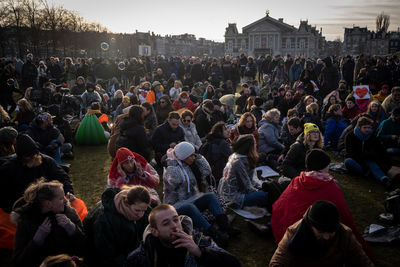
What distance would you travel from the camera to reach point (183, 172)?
453 centimetres

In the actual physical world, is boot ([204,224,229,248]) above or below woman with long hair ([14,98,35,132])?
below

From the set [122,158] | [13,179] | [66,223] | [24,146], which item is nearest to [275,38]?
[122,158]

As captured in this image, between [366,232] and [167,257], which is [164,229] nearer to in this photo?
[167,257]

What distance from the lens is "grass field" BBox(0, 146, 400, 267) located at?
4.01m

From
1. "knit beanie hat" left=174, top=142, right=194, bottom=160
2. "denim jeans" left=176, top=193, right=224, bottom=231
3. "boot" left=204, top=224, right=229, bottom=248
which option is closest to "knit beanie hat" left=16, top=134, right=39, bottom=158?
"knit beanie hat" left=174, top=142, right=194, bottom=160

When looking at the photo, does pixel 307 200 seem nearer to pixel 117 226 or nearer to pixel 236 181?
pixel 236 181

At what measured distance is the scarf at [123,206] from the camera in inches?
122

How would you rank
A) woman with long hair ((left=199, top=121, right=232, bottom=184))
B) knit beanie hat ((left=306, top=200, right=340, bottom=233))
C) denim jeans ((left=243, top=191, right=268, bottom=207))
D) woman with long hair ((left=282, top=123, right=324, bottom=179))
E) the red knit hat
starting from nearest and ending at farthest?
knit beanie hat ((left=306, top=200, right=340, bottom=233)) < the red knit hat < denim jeans ((left=243, top=191, right=268, bottom=207)) < woman with long hair ((left=282, top=123, right=324, bottom=179)) < woman with long hair ((left=199, top=121, right=232, bottom=184))

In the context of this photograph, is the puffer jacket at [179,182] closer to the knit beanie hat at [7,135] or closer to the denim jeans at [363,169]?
the knit beanie hat at [7,135]

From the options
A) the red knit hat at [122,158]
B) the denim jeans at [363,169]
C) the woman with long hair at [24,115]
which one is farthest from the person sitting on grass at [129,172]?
the woman with long hair at [24,115]

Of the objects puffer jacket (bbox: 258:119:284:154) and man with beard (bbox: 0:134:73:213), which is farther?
puffer jacket (bbox: 258:119:284:154)

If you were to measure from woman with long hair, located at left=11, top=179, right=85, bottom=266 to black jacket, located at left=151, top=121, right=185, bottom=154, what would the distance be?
3603 millimetres

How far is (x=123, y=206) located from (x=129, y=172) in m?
1.45

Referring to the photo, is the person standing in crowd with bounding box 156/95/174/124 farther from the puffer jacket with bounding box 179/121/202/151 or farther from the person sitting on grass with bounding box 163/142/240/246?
the person sitting on grass with bounding box 163/142/240/246
